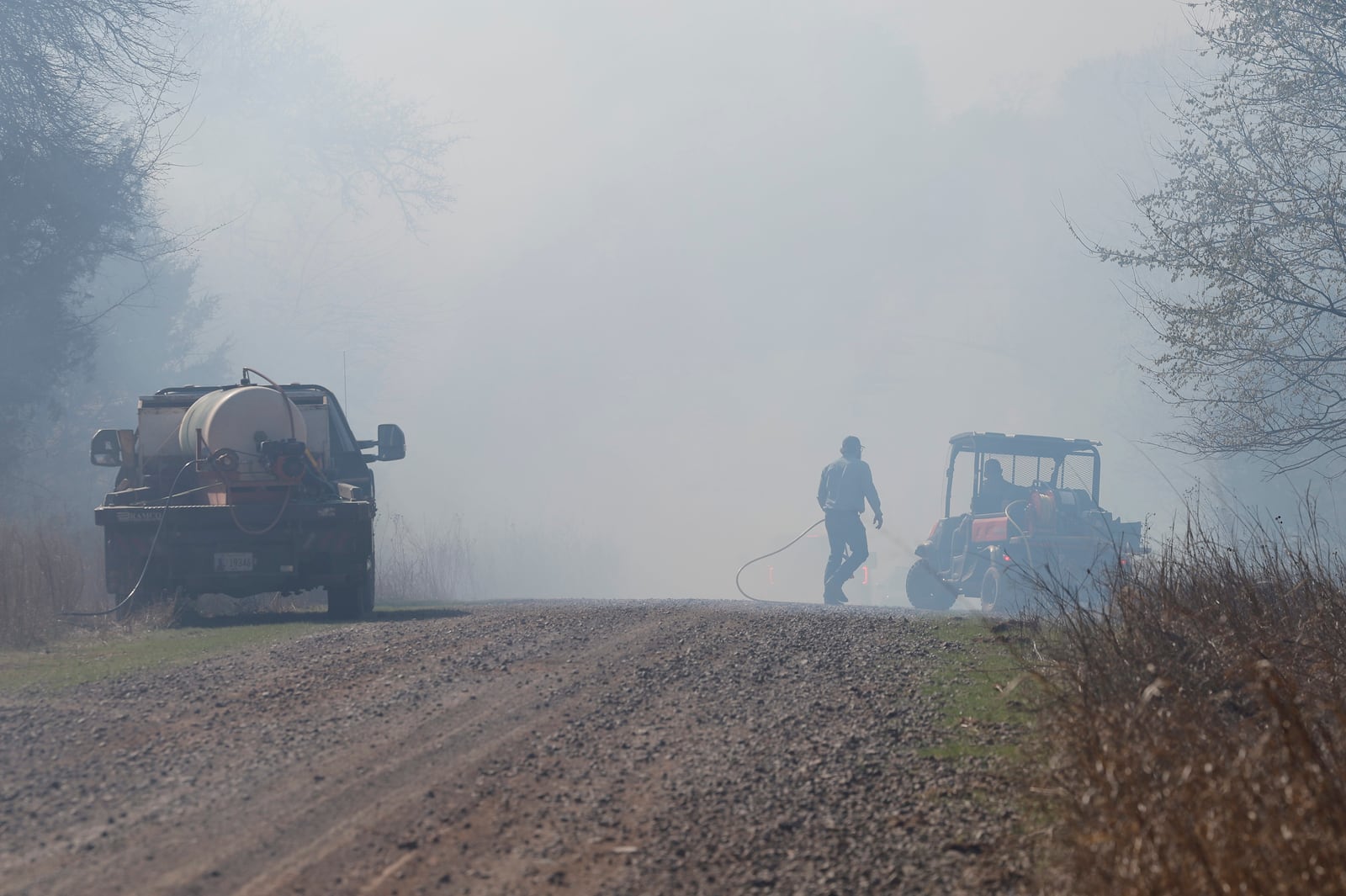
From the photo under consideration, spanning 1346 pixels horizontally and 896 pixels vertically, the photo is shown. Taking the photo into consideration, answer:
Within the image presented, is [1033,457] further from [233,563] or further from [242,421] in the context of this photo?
[233,563]

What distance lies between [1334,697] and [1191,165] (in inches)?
577

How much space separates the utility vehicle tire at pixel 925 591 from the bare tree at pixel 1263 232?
243 inches

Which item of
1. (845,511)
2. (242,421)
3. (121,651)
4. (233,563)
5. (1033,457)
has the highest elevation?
(1033,457)

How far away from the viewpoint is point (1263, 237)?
15812 millimetres

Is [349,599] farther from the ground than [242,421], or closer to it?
closer to it

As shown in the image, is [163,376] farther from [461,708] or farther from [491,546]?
[461,708]

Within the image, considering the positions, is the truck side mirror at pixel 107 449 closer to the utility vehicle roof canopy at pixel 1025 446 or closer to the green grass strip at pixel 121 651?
the green grass strip at pixel 121 651

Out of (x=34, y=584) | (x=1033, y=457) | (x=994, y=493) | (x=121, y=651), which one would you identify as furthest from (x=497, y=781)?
(x=1033, y=457)

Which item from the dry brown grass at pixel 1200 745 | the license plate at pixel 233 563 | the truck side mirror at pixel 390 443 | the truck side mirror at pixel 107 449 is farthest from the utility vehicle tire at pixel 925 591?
the dry brown grass at pixel 1200 745

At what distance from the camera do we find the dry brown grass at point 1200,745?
3.13 m

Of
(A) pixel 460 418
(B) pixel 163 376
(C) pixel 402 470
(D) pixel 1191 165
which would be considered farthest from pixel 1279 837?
(A) pixel 460 418

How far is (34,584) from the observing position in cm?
1127

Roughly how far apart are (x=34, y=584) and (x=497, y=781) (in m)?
8.47

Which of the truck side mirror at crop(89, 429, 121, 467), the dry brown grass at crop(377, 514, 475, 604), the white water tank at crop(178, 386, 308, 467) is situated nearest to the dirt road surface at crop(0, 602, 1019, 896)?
the white water tank at crop(178, 386, 308, 467)
